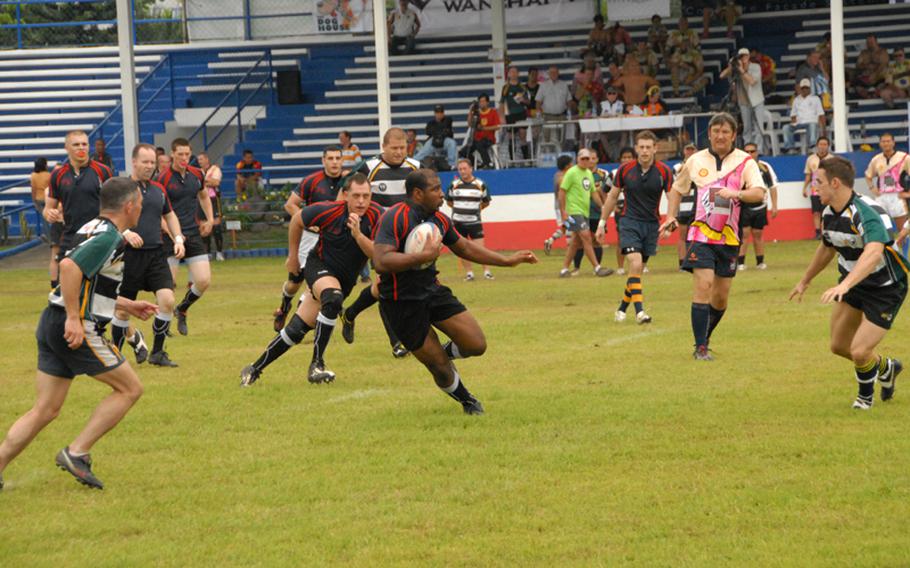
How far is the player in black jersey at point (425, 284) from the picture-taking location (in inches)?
368

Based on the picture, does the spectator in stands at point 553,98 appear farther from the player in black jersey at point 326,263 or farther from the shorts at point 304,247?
the player in black jersey at point 326,263

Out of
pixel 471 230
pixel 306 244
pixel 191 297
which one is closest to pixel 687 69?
pixel 471 230

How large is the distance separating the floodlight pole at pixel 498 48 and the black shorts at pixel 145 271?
1982 cm

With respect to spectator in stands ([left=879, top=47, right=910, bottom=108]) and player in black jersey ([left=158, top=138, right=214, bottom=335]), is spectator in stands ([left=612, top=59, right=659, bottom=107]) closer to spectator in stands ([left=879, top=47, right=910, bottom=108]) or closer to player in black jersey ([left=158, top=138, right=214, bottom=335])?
spectator in stands ([left=879, top=47, right=910, bottom=108])

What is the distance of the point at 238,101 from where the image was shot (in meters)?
35.8

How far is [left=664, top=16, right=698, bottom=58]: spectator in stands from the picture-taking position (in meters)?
32.6

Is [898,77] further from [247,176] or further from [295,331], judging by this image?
[295,331]

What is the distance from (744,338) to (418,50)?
25227 millimetres

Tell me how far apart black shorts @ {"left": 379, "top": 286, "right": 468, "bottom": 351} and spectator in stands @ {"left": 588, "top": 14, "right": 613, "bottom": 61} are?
25.0 m

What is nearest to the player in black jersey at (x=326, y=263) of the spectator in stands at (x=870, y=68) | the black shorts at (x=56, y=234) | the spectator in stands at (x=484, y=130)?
the black shorts at (x=56, y=234)

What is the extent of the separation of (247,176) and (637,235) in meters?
17.8

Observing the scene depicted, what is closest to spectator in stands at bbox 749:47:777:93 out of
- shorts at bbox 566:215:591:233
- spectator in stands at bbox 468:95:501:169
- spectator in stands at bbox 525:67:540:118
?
spectator in stands at bbox 525:67:540:118

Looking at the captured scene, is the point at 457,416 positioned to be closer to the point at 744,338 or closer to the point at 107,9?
the point at 744,338

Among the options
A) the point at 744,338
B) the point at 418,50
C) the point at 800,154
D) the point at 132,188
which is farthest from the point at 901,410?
the point at 418,50
